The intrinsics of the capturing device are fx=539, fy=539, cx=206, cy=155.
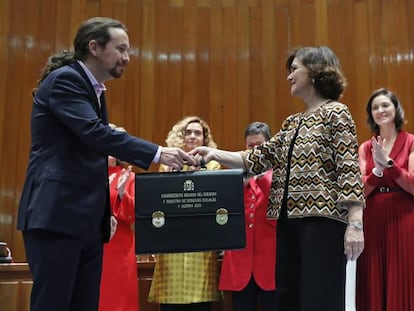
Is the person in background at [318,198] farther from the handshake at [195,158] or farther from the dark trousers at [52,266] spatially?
the dark trousers at [52,266]

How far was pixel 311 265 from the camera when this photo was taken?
176cm

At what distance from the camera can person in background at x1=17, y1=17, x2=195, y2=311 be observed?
170 cm

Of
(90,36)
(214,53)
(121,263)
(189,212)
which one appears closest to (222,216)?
(189,212)

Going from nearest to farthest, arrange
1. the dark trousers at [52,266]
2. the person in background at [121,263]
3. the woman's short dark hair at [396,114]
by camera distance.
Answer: the dark trousers at [52,266], the person in background at [121,263], the woman's short dark hair at [396,114]

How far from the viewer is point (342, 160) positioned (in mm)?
1837

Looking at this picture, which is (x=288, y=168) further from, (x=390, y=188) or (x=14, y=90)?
(x=14, y=90)

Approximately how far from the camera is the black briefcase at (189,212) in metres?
1.89

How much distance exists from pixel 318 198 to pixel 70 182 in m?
0.82

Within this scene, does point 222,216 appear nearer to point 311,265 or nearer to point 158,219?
point 158,219

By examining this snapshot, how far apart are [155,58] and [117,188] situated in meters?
1.71

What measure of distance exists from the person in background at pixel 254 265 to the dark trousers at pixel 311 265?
3.56 feet

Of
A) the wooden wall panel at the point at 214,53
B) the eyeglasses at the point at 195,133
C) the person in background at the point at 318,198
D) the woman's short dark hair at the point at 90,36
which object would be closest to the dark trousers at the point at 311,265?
the person in background at the point at 318,198

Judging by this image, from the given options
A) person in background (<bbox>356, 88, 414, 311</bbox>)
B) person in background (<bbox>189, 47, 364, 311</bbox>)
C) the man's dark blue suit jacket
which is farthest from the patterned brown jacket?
person in background (<bbox>356, 88, 414, 311</bbox>)

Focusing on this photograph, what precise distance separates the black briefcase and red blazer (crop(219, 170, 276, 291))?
1127mm
